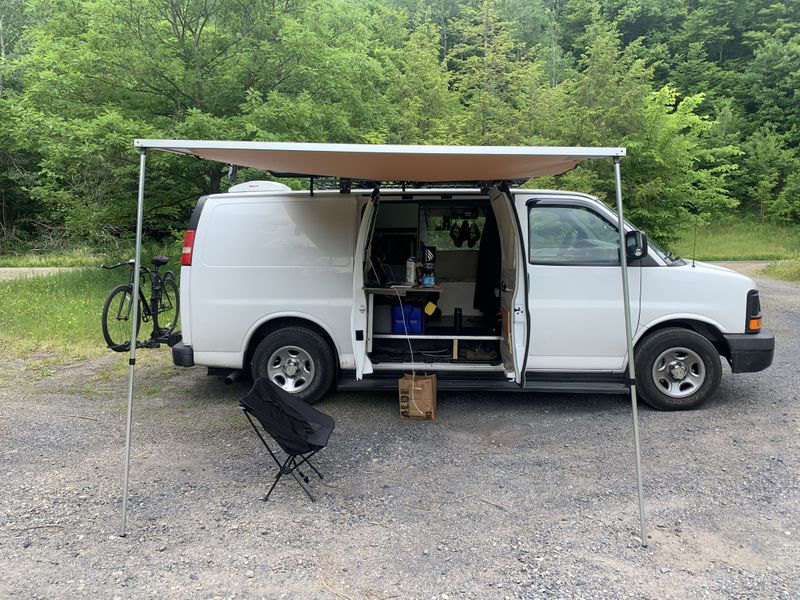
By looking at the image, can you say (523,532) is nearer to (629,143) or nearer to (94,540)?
(94,540)

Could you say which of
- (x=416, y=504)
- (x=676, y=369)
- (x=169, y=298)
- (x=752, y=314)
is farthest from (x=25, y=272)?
(x=752, y=314)

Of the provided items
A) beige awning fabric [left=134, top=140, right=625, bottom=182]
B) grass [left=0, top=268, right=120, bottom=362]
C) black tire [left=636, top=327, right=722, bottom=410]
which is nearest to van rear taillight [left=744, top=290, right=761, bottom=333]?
black tire [left=636, top=327, right=722, bottom=410]

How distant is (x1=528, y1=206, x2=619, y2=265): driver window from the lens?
5320 mm

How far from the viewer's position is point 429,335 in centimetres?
578

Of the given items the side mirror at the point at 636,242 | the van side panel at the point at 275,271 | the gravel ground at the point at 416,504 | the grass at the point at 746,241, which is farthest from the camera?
the grass at the point at 746,241

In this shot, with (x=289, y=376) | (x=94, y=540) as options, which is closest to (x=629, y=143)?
(x=289, y=376)

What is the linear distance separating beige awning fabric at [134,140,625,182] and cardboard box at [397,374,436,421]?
1767mm

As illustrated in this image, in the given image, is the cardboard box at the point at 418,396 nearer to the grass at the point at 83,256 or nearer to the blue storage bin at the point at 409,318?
the blue storage bin at the point at 409,318

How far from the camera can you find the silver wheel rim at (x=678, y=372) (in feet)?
17.3

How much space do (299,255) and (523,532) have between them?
3.21 meters

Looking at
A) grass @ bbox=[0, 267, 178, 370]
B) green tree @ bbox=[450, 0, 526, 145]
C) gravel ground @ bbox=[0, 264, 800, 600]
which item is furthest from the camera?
green tree @ bbox=[450, 0, 526, 145]

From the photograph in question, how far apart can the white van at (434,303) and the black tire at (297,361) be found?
1 centimetres

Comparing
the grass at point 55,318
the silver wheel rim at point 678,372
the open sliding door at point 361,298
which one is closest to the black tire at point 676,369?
the silver wheel rim at point 678,372

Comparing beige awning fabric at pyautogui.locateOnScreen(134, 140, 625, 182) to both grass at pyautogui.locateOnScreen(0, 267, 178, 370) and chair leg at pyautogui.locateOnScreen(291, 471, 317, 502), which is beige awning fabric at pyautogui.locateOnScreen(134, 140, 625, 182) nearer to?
chair leg at pyautogui.locateOnScreen(291, 471, 317, 502)
